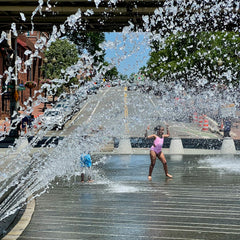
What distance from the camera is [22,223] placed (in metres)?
8.85

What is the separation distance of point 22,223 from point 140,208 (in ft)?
7.92

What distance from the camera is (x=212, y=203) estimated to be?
10.8 meters

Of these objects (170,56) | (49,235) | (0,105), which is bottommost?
(49,235)

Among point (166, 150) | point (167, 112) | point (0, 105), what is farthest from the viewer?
point (167, 112)

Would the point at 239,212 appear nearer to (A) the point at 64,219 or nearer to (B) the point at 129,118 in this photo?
(A) the point at 64,219

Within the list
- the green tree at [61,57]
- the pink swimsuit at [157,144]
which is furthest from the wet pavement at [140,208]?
the green tree at [61,57]

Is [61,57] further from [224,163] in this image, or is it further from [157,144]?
[157,144]

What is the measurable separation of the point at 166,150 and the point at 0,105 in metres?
27.2

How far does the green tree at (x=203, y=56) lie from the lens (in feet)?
167

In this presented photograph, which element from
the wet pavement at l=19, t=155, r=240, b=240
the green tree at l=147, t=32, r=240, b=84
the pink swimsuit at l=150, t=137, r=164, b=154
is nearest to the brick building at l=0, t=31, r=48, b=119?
the green tree at l=147, t=32, r=240, b=84

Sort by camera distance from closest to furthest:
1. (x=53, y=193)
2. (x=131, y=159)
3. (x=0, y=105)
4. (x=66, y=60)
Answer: (x=53, y=193) → (x=131, y=159) → (x=0, y=105) → (x=66, y=60)

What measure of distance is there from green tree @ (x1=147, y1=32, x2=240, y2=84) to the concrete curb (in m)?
39.9

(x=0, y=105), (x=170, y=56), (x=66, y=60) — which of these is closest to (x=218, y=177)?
(x=0, y=105)

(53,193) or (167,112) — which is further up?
(167,112)
